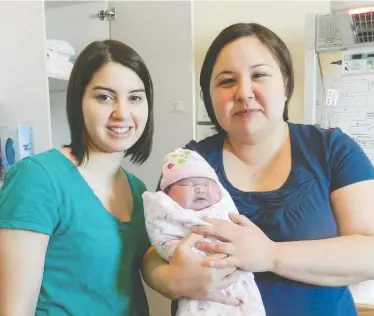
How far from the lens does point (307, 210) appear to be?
1.11 metres

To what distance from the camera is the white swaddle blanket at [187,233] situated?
1067 millimetres

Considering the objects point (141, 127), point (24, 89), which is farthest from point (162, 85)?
point (141, 127)

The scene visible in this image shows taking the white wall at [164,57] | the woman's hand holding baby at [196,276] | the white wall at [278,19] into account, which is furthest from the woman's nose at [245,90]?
the white wall at [278,19]

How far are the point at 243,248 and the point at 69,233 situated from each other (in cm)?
41

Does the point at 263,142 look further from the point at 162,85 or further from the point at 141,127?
the point at 162,85

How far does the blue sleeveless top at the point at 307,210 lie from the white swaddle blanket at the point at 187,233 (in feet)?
0.17

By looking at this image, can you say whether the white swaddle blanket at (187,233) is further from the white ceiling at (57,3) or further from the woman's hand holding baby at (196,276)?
the white ceiling at (57,3)

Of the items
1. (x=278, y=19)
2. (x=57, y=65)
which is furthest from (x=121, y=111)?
(x=278, y=19)

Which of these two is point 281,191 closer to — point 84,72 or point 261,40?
point 261,40

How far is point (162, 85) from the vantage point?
8.72ft

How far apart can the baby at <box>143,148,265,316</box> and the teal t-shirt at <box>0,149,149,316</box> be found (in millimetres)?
119

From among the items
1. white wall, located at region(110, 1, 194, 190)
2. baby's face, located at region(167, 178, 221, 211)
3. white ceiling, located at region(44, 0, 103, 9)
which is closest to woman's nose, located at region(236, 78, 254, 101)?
baby's face, located at region(167, 178, 221, 211)

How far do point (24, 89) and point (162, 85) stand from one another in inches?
33.2

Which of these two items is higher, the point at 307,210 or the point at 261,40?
the point at 261,40
